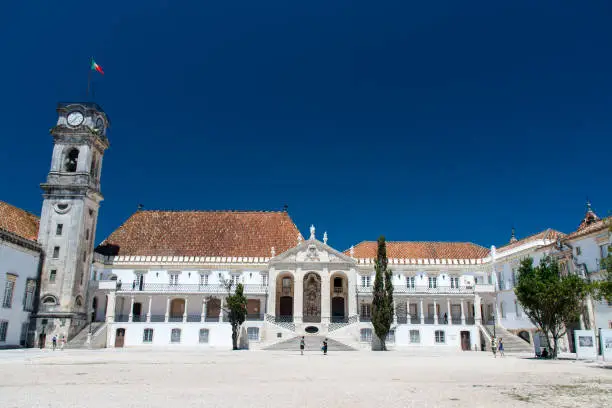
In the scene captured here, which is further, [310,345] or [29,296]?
[29,296]

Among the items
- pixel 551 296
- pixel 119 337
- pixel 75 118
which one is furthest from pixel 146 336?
pixel 551 296

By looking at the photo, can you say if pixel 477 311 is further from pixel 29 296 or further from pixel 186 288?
pixel 29 296

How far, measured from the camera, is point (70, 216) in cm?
4378

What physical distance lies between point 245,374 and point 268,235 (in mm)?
33851

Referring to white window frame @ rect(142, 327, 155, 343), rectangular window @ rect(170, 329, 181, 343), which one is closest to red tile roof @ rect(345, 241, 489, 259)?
rectangular window @ rect(170, 329, 181, 343)

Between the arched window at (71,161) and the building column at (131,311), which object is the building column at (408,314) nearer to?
the building column at (131,311)

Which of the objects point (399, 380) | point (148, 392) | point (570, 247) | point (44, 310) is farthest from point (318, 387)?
point (44, 310)

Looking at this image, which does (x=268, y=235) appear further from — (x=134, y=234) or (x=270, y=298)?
(x=134, y=234)

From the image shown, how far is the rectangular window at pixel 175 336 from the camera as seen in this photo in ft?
144

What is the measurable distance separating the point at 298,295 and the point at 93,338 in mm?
17119

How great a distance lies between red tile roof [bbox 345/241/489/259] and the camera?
168 ft

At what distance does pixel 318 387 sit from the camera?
1442 centimetres

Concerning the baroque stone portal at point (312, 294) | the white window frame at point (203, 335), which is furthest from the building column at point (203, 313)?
the baroque stone portal at point (312, 294)

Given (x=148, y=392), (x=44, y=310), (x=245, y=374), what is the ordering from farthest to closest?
(x=44, y=310) → (x=245, y=374) → (x=148, y=392)
